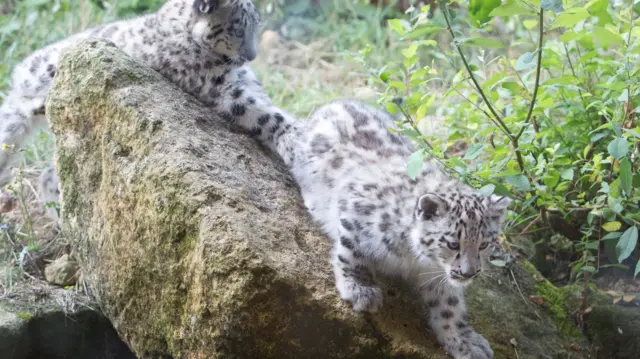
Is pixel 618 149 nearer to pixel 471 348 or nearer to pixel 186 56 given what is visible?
pixel 471 348

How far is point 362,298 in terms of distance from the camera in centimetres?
379

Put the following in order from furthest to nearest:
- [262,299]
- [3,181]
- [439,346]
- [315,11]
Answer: [315,11]
[3,181]
[439,346]
[262,299]

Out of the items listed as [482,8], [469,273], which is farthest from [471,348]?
[482,8]

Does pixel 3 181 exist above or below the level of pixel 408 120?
below

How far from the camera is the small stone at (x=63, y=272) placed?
17.6 feet

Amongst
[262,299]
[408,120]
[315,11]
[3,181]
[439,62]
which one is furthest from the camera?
A: [315,11]

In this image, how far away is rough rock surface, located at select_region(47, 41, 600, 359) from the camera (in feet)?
11.8

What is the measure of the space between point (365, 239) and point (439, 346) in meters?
0.71

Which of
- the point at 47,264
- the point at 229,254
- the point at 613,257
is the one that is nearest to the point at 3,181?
the point at 47,264

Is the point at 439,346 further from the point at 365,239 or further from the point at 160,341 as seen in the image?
the point at 160,341

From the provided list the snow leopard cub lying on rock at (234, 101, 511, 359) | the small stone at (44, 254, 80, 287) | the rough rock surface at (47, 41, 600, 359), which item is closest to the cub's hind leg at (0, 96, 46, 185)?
the rough rock surface at (47, 41, 600, 359)

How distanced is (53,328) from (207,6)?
2.47m

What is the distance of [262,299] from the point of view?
3.54m

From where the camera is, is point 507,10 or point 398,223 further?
point 398,223
